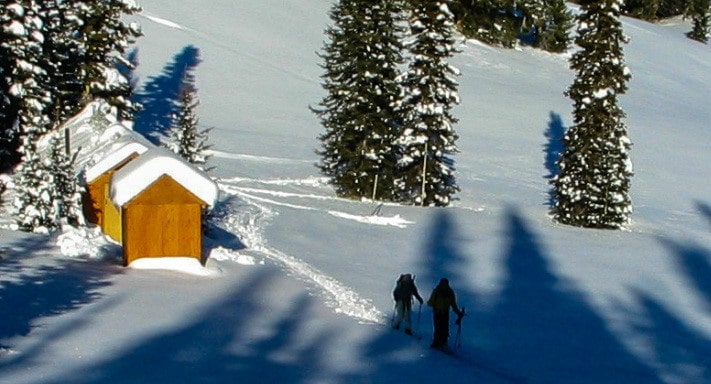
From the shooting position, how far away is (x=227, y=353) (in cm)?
1310

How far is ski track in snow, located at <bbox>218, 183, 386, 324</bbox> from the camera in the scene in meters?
18.4

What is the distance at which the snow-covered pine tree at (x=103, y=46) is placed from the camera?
34.5 m

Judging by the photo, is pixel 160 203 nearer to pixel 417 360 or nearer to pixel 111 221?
pixel 111 221

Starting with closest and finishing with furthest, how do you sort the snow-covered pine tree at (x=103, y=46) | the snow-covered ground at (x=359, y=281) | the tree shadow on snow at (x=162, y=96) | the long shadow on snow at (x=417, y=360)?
the snow-covered ground at (x=359, y=281)
the long shadow on snow at (x=417, y=360)
the snow-covered pine tree at (x=103, y=46)
the tree shadow on snow at (x=162, y=96)

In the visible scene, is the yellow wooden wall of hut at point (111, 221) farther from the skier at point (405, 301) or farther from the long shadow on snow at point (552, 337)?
the long shadow on snow at point (552, 337)

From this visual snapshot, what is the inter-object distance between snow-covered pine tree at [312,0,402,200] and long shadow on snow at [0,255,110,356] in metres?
19.2

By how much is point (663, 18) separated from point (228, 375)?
11056 centimetres

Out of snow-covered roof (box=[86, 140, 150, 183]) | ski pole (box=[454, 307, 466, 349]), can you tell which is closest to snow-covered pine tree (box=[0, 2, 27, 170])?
snow-covered roof (box=[86, 140, 150, 183])

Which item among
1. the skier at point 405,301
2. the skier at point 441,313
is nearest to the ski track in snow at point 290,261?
the skier at point 405,301

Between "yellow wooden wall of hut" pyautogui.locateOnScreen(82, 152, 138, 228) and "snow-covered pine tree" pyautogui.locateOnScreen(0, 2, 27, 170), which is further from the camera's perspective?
"snow-covered pine tree" pyautogui.locateOnScreen(0, 2, 27, 170)

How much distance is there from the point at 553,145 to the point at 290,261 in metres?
32.8

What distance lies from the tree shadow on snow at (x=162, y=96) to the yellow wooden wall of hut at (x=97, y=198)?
766 inches

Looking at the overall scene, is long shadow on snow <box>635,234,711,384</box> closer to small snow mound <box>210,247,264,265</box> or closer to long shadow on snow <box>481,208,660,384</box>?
long shadow on snow <box>481,208,660,384</box>

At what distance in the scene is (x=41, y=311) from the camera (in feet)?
46.4
